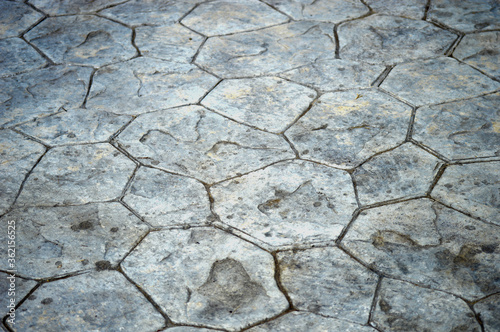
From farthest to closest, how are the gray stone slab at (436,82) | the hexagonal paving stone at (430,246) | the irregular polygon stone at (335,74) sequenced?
the irregular polygon stone at (335,74) < the gray stone slab at (436,82) < the hexagonal paving stone at (430,246)

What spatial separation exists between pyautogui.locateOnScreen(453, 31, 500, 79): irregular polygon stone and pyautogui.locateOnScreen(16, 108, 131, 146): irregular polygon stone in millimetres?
2788

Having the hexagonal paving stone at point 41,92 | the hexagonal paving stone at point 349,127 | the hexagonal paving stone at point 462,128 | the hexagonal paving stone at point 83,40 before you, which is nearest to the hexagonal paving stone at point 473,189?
the hexagonal paving stone at point 462,128

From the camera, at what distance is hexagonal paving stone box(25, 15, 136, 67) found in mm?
4505

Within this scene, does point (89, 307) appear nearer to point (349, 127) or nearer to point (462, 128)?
point (349, 127)

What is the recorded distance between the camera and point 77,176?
3.28 m

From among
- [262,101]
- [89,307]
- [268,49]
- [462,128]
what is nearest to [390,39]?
[268,49]

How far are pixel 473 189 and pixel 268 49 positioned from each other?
220cm

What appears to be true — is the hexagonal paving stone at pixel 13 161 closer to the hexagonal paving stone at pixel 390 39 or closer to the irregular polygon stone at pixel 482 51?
the hexagonal paving stone at pixel 390 39

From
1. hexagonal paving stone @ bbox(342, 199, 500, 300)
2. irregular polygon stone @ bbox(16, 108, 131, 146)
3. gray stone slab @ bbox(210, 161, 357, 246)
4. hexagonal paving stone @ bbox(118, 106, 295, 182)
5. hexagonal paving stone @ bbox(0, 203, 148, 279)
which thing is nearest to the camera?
hexagonal paving stone @ bbox(342, 199, 500, 300)

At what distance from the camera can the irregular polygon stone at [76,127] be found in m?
3.59

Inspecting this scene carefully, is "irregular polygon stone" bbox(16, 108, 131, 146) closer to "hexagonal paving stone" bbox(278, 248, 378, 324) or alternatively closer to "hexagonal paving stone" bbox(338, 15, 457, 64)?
"hexagonal paving stone" bbox(278, 248, 378, 324)

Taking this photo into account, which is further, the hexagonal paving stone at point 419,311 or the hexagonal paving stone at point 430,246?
the hexagonal paving stone at point 430,246

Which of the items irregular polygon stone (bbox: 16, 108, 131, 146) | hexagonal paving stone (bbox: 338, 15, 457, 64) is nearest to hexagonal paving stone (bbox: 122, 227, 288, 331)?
irregular polygon stone (bbox: 16, 108, 131, 146)

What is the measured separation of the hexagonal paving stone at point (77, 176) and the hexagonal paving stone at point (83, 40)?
123 cm
